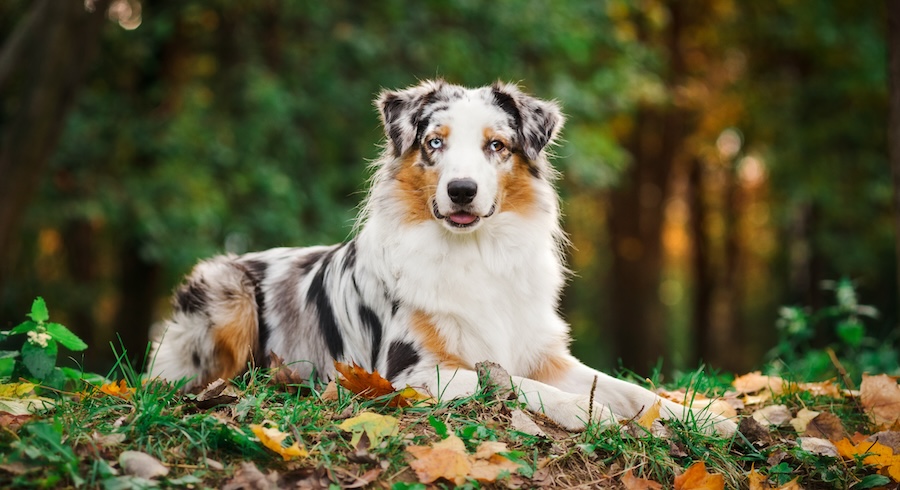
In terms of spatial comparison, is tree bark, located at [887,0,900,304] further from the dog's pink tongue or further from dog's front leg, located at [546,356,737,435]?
the dog's pink tongue

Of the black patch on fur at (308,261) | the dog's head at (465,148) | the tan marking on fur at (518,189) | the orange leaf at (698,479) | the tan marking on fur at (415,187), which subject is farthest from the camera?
the black patch on fur at (308,261)

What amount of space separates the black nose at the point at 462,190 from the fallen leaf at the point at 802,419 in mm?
1931

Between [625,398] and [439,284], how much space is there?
1.10 m

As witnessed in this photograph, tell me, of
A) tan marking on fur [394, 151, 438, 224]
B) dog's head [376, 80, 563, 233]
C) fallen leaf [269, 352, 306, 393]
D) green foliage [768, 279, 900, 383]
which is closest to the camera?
fallen leaf [269, 352, 306, 393]

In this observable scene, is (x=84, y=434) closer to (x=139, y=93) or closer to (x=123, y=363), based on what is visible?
(x=123, y=363)

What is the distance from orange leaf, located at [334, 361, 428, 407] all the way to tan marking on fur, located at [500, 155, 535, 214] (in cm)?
129

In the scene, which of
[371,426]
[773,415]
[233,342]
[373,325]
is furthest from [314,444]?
[773,415]

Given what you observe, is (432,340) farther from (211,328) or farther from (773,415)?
(773,415)

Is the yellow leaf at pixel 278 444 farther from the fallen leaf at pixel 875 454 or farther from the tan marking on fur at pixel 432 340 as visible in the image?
the fallen leaf at pixel 875 454

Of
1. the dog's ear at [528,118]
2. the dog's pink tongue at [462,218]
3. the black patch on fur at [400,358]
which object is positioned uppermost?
the dog's ear at [528,118]

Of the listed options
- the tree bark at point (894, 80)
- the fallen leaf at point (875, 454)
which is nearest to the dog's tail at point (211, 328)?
the fallen leaf at point (875, 454)

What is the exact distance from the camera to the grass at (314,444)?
2.80 meters

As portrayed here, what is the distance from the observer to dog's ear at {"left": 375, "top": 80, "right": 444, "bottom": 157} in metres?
4.66

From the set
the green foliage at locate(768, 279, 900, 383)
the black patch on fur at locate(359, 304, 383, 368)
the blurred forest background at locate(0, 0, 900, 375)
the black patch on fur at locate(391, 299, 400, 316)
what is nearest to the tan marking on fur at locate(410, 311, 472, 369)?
the black patch on fur at locate(391, 299, 400, 316)
